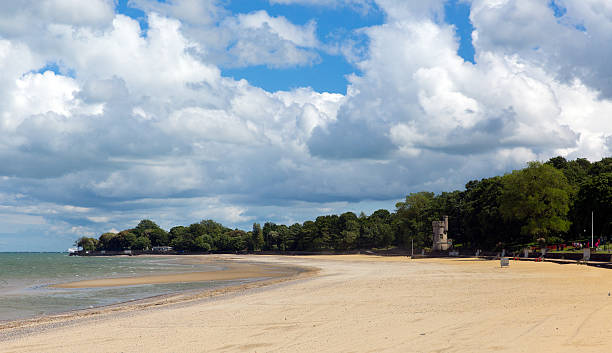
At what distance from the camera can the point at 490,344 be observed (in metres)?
11.1

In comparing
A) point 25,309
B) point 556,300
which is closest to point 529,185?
point 556,300

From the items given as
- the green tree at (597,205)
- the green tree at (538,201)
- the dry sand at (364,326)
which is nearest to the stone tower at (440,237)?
the green tree at (538,201)

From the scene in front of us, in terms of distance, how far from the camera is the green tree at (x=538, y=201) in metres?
73.2

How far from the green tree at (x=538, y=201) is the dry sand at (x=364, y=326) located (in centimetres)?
5393

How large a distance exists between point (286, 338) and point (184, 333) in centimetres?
378

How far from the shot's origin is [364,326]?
14586mm

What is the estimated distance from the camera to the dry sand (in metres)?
11.7

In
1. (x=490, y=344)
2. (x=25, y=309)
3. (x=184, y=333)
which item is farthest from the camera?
(x=25, y=309)

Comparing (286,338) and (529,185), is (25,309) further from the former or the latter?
(529,185)

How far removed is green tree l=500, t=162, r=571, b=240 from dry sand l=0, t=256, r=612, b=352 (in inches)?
2123

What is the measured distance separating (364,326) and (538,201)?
221ft

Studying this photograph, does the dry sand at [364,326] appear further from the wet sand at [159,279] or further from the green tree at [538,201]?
the green tree at [538,201]

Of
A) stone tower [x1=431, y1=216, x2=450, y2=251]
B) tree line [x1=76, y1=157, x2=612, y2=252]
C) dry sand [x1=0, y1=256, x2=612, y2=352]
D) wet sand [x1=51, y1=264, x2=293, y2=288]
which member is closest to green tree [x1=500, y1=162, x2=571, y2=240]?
tree line [x1=76, y1=157, x2=612, y2=252]

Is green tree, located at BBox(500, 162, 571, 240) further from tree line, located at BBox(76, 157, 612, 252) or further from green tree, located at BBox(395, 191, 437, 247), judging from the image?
green tree, located at BBox(395, 191, 437, 247)
